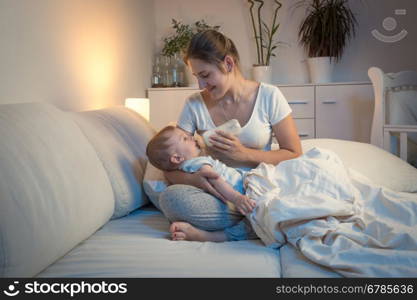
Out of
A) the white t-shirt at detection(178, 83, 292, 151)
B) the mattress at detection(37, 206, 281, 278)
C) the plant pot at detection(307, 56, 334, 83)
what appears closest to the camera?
the mattress at detection(37, 206, 281, 278)

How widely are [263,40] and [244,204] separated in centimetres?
283

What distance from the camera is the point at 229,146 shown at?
5.39ft

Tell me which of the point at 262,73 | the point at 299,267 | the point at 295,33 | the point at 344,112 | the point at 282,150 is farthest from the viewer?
the point at 295,33

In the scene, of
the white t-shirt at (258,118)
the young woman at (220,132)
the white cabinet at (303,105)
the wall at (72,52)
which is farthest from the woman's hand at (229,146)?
the white cabinet at (303,105)

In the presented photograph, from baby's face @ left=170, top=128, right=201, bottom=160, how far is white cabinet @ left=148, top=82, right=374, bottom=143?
2.03 metres

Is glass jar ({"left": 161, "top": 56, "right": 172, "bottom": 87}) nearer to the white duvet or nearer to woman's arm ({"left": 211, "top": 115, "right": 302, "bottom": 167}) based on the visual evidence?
woman's arm ({"left": 211, "top": 115, "right": 302, "bottom": 167})

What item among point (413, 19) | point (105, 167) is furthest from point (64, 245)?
point (413, 19)

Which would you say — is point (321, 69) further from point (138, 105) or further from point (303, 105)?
point (138, 105)

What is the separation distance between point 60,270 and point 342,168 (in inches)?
37.4

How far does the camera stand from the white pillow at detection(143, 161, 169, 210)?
173cm

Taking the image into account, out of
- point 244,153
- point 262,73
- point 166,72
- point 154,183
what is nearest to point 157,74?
point 166,72

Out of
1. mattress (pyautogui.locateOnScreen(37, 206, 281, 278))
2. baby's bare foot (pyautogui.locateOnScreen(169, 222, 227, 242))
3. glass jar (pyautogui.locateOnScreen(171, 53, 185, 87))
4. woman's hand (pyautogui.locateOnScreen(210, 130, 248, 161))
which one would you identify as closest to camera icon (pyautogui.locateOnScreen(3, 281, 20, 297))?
mattress (pyautogui.locateOnScreen(37, 206, 281, 278))

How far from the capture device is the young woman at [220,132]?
1404 millimetres

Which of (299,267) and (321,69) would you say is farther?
(321,69)
